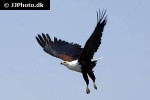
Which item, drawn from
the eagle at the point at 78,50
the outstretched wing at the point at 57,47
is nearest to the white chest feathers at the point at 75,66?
the eagle at the point at 78,50

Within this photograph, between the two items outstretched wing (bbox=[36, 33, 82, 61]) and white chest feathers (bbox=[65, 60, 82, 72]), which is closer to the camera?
white chest feathers (bbox=[65, 60, 82, 72])

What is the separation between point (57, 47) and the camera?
82.9 ft

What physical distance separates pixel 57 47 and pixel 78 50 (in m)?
1.37

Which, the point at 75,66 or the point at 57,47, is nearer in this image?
the point at 75,66

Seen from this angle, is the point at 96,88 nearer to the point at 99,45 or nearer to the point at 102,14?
the point at 99,45

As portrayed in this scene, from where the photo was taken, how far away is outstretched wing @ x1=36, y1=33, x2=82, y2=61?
24453mm

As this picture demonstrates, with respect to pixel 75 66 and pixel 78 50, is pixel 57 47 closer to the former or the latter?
pixel 78 50

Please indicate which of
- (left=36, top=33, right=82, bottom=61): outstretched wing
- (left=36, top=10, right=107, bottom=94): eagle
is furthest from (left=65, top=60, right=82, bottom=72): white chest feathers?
(left=36, top=33, right=82, bottom=61): outstretched wing

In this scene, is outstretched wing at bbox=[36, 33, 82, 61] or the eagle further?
outstretched wing at bbox=[36, 33, 82, 61]

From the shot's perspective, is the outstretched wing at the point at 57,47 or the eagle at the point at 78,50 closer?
the eagle at the point at 78,50

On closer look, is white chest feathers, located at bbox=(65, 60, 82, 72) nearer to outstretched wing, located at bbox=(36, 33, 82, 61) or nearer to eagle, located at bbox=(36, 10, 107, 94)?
eagle, located at bbox=(36, 10, 107, 94)

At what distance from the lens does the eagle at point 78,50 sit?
2002cm

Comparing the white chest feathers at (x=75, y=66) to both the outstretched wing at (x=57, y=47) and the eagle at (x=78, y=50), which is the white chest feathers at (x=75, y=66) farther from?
the outstretched wing at (x=57, y=47)

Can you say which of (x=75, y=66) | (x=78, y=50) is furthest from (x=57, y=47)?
(x=75, y=66)
